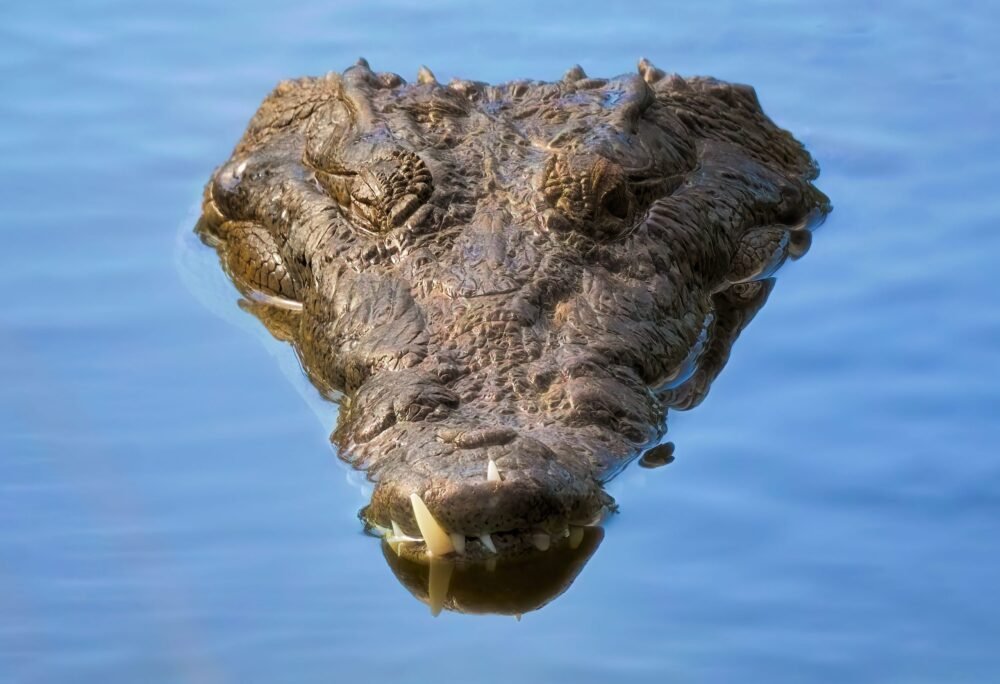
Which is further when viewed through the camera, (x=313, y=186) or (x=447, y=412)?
(x=313, y=186)

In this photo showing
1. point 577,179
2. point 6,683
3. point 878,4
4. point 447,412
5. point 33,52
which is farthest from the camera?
point 878,4

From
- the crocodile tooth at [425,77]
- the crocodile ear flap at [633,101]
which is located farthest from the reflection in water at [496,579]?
the crocodile tooth at [425,77]

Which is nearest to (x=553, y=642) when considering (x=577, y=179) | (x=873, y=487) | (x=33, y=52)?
(x=873, y=487)

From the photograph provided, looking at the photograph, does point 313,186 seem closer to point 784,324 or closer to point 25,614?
point 784,324

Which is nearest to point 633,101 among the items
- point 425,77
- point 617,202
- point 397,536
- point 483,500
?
point 617,202

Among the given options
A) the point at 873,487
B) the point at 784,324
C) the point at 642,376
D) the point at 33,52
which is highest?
the point at 33,52

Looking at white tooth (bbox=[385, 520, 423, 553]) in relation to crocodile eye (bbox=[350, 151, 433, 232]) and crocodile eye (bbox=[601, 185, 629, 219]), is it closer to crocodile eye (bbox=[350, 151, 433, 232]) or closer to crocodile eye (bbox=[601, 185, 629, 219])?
crocodile eye (bbox=[350, 151, 433, 232])

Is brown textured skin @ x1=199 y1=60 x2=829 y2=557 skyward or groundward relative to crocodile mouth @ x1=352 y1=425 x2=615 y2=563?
skyward

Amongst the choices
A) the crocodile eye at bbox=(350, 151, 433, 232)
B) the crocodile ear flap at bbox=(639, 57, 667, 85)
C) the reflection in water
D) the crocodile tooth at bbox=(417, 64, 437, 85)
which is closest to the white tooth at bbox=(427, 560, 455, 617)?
the reflection in water
